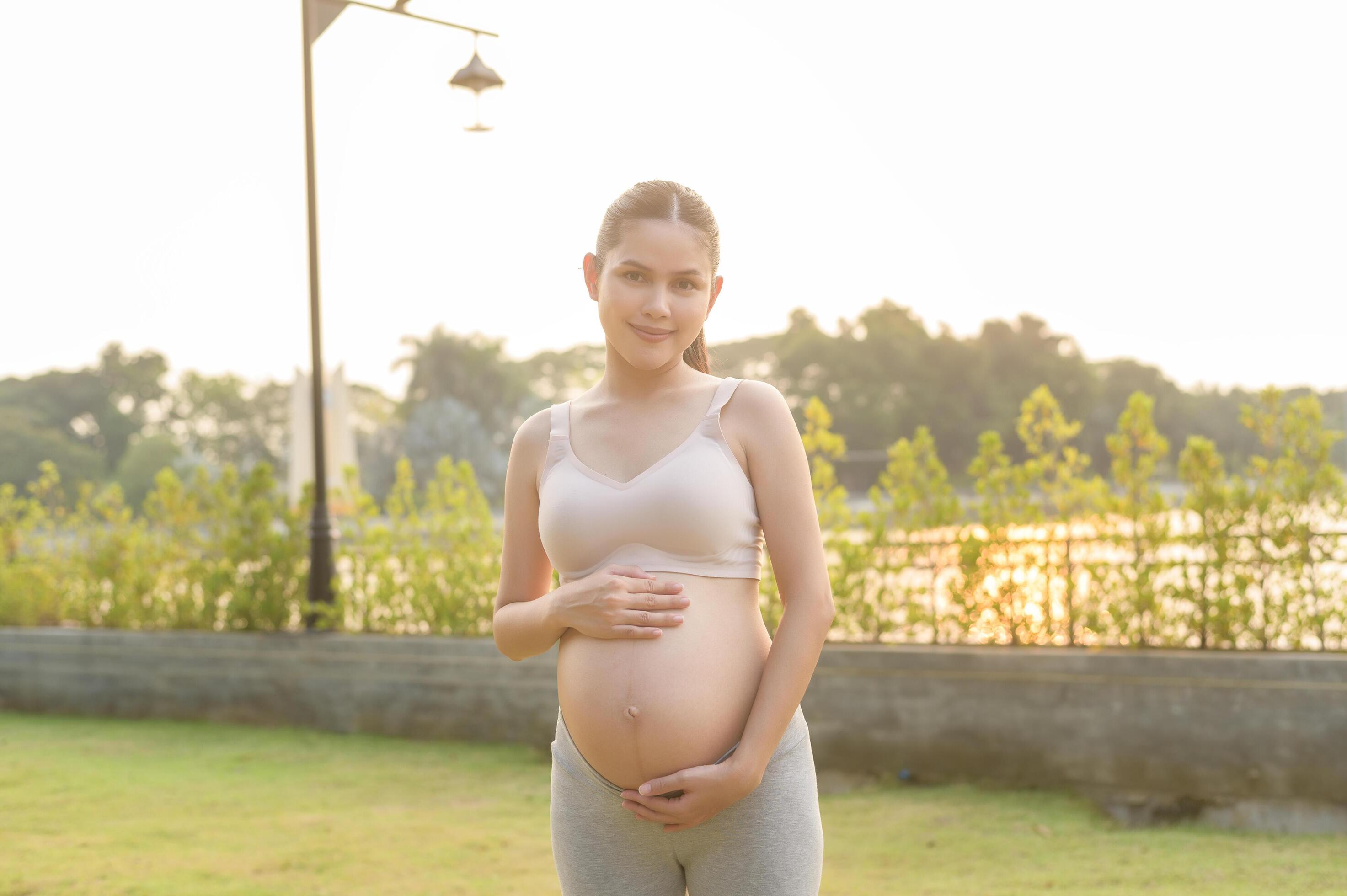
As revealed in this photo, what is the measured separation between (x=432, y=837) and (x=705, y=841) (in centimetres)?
376

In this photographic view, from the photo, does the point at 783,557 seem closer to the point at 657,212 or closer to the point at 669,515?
the point at 669,515

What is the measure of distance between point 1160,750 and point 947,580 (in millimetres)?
1429

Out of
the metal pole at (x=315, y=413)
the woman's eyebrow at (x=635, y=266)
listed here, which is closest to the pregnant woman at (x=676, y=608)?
the woman's eyebrow at (x=635, y=266)

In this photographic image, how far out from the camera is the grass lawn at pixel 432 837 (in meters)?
4.55

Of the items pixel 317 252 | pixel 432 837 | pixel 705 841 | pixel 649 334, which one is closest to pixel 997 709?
pixel 432 837

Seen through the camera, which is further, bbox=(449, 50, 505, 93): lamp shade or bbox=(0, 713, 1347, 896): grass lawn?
bbox=(449, 50, 505, 93): lamp shade

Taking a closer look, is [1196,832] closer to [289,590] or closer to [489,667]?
[489,667]

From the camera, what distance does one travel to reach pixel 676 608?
184 cm

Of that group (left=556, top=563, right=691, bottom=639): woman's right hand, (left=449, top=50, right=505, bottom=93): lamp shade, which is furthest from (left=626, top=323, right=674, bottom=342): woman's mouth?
(left=449, top=50, right=505, bottom=93): lamp shade

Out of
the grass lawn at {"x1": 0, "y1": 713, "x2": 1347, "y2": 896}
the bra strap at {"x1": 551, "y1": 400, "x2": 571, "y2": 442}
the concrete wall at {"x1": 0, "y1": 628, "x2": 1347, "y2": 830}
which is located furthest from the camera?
the concrete wall at {"x1": 0, "y1": 628, "x2": 1347, "y2": 830}

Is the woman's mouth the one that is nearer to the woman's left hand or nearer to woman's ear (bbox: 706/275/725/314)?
woman's ear (bbox: 706/275/725/314)

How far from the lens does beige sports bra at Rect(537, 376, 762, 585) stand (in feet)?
5.98

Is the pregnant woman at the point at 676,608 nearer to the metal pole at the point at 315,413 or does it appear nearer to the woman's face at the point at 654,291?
the woman's face at the point at 654,291

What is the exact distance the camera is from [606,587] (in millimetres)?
1825
